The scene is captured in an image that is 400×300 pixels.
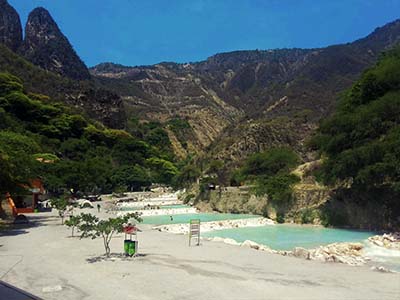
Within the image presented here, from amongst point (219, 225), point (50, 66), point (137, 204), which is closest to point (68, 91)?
point (50, 66)

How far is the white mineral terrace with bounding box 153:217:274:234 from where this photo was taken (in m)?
28.4

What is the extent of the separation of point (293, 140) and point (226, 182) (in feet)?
91.1

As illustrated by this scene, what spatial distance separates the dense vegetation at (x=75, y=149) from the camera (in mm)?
58250

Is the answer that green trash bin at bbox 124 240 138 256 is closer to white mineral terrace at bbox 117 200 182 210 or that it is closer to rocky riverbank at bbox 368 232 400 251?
rocky riverbank at bbox 368 232 400 251

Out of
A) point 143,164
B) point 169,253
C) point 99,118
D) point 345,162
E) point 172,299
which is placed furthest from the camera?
point 99,118

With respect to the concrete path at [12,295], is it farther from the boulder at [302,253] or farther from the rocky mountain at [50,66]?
the rocky mountain at [50,66]

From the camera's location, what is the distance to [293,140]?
7950 cm

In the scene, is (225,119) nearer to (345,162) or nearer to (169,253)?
(345,162)

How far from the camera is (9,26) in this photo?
125 m

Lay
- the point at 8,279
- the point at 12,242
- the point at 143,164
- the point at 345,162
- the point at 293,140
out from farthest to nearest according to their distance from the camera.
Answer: the point at 143,164
the point at 293,140
the point at 345,162
the point at 12,242
the point at 8,279

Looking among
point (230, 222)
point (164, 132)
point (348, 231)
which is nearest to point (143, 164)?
point (164, 132)

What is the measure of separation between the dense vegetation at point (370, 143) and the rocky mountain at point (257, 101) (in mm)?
43162

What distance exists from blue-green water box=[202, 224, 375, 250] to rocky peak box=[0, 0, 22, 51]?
11776 centimetres

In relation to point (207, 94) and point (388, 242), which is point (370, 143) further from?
point (207, 94)
